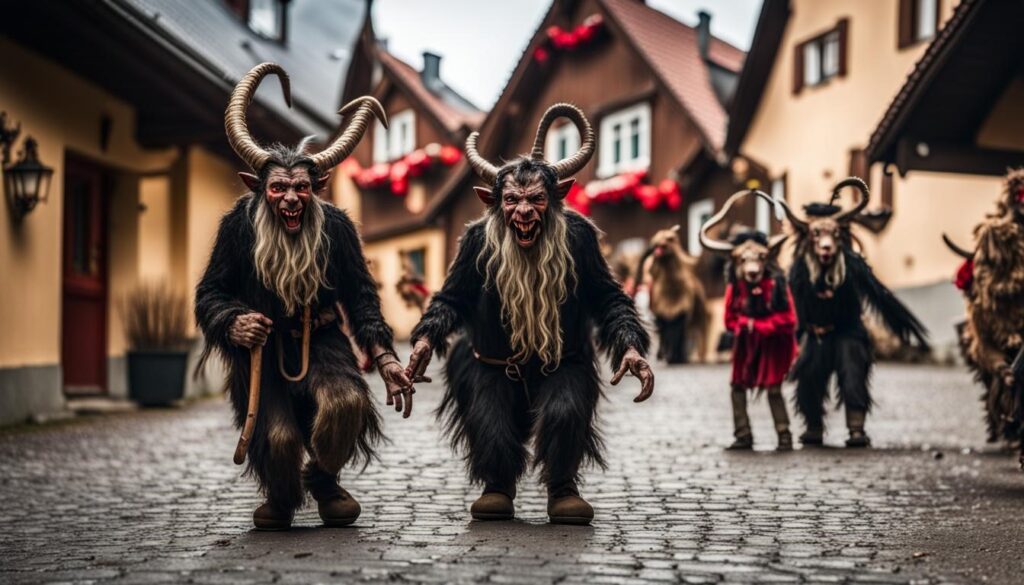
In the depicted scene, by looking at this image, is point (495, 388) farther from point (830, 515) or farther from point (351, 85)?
point (351, 85)

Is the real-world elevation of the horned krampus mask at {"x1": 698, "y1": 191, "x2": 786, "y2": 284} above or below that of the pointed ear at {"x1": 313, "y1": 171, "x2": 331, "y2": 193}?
below

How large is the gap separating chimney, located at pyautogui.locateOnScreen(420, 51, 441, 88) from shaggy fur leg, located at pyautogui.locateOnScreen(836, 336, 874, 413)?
32481mm

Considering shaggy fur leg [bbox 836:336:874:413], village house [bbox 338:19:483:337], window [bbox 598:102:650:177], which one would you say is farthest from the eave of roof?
village house [bbox 338:19:483:337]

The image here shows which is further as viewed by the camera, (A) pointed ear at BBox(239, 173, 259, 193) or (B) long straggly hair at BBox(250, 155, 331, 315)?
(A) pointed ear at BBox(239, 173, 259, 193)

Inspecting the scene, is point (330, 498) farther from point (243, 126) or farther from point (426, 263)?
point (426, 263)

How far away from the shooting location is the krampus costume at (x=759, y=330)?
1090 centimetres

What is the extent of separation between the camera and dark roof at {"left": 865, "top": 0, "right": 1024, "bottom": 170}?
1259 centimetres

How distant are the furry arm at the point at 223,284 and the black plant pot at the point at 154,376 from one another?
384 inches

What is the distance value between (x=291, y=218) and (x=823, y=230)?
5.31 m

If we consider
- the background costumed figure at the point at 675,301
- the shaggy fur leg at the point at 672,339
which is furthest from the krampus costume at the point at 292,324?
the shaggy fur leg at the point at 672,339

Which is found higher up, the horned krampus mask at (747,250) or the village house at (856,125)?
the village house at (856,125)

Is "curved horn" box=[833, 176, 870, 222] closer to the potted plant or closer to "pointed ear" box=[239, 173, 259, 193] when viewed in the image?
"pointed ear" box=[239, 173, 259, 193]

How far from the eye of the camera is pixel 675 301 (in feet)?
73.6

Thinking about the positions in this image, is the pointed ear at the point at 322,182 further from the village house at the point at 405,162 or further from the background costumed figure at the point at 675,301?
the village house at the point at 405,162
